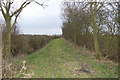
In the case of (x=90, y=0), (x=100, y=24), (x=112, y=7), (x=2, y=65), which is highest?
(x=90, y=0)

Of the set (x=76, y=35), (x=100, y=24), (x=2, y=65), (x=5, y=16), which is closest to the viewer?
(x=2, y=65)

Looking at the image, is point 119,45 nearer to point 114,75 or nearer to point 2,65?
point 114,75

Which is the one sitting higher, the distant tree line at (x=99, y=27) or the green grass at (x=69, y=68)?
the distant tree line at (x=99, y=27)

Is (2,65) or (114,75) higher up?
(2,65)

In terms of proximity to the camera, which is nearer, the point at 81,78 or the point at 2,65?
the point at 2,65

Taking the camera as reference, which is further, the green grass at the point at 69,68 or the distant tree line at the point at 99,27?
the distant tree line at the point at 99,27

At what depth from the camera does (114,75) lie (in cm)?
834

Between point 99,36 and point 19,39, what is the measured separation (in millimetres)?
8077

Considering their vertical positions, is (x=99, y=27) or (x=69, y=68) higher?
(x=99, y=27)

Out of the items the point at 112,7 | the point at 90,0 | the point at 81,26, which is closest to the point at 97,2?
the point at 90,0

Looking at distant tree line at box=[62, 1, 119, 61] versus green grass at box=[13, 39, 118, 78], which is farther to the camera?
distant tree line at box=[62, 1, 119, 61]

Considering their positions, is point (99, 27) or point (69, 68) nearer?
point (69, 68)

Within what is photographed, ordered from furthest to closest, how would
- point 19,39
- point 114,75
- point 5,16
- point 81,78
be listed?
point 19,39
point 5,16
point 114,75
point 81,78

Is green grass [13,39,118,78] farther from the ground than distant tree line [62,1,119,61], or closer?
closer
